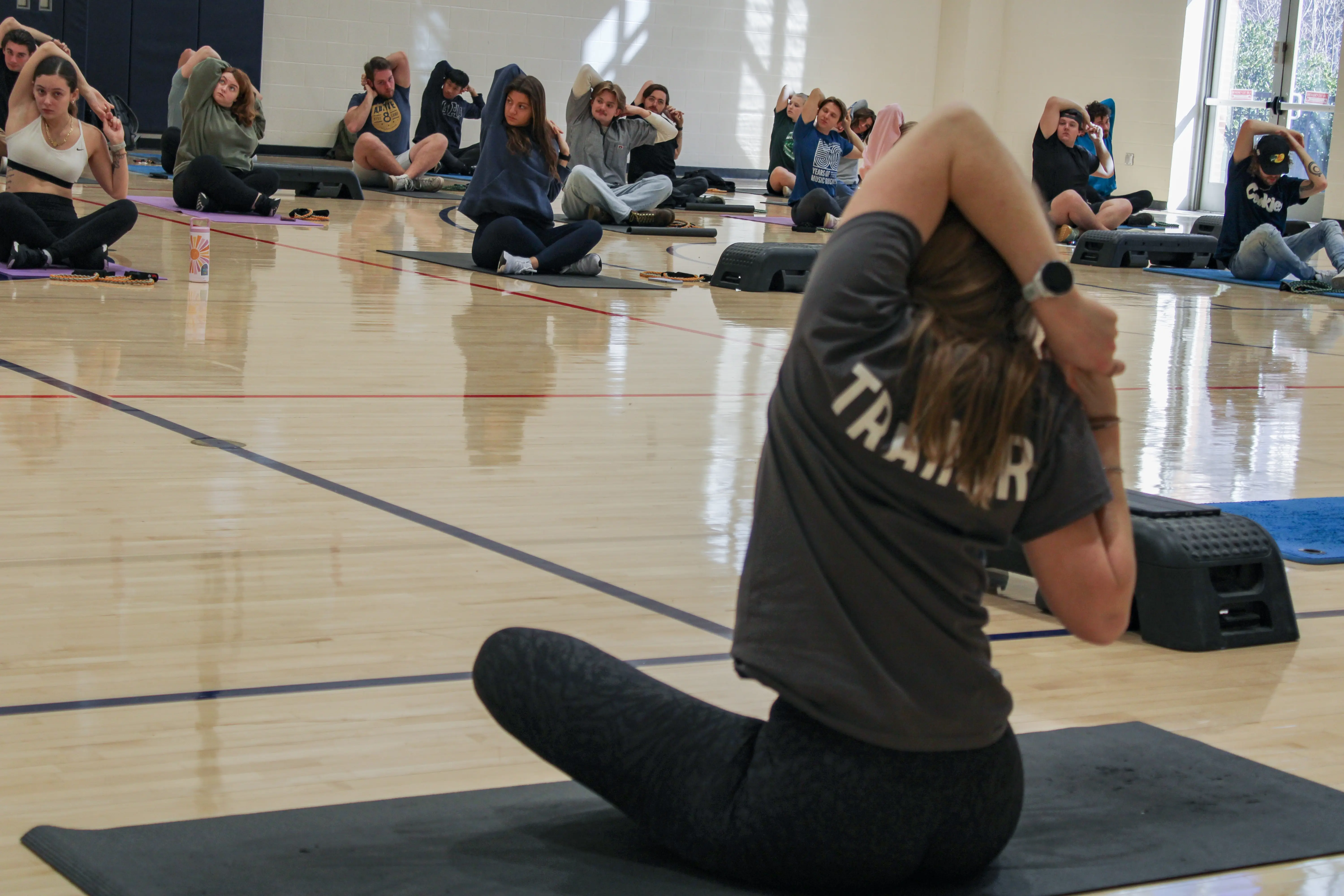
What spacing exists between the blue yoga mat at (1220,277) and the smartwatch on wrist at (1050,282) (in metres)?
8.72

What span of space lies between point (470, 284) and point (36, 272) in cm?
184

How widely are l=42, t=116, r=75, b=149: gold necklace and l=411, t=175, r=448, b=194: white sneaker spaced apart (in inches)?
266

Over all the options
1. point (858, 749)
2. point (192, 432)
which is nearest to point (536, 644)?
point (858, 749)

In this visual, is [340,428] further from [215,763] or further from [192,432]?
[215,763]

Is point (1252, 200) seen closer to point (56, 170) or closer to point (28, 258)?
point (56, 170)

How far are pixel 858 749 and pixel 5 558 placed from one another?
5.64 ft

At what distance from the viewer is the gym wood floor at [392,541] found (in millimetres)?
1892

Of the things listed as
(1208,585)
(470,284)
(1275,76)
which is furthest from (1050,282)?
(1275,76)

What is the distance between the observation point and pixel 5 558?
101 inches

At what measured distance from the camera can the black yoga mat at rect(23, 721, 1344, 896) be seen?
151cm

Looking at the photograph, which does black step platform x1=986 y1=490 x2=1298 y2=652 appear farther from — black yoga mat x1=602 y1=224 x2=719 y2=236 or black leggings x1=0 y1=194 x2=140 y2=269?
black yoga mat x1=602 y1=224 x2=719 y2=236

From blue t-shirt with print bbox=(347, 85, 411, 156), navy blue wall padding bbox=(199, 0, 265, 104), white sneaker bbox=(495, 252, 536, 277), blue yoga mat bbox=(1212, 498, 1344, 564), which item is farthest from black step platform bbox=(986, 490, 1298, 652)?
navy blue wall padding bbox=(199, 0, 265, 104)

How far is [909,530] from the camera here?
1.37 meters

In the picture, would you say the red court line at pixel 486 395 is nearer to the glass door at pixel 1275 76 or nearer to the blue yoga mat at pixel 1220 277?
the blue yoga mat at pixel 1220 277
